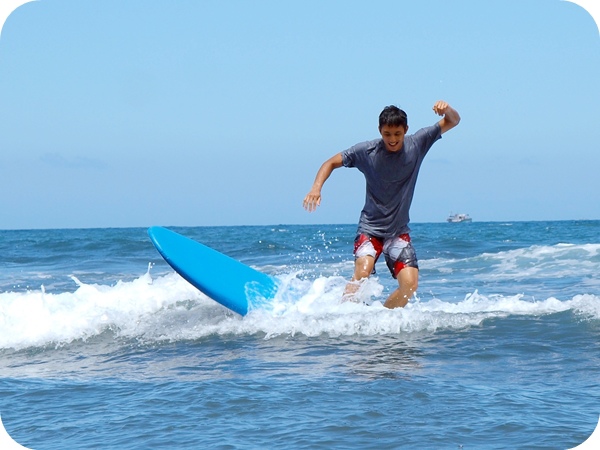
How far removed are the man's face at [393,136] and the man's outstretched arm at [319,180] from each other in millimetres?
375

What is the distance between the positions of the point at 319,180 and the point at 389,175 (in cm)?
56

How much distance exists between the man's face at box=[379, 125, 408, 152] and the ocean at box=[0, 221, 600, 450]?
1.20 meters

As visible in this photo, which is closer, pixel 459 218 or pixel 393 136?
pixel 393 136

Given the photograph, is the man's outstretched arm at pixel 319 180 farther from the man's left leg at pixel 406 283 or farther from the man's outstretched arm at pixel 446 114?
the man's left leg at pixel 406 283

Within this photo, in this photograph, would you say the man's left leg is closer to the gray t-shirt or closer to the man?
the man

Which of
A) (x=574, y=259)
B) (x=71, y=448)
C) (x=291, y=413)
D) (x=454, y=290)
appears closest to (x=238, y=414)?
(x=291, y=413)

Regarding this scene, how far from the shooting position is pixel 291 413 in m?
3.85

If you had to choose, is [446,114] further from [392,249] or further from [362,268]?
[362,268]

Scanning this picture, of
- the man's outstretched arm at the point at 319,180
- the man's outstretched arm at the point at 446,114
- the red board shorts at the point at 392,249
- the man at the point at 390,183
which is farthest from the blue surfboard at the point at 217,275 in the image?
the man's outstretched arm at the point at 446,114

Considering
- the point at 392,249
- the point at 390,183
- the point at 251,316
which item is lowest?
Result: the point at 251,316

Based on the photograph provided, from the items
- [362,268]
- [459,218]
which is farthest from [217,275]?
[459,218]

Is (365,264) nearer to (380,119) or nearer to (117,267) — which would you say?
(380,119)

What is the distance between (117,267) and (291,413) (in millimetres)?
12483

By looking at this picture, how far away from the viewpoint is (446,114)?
5730mm
